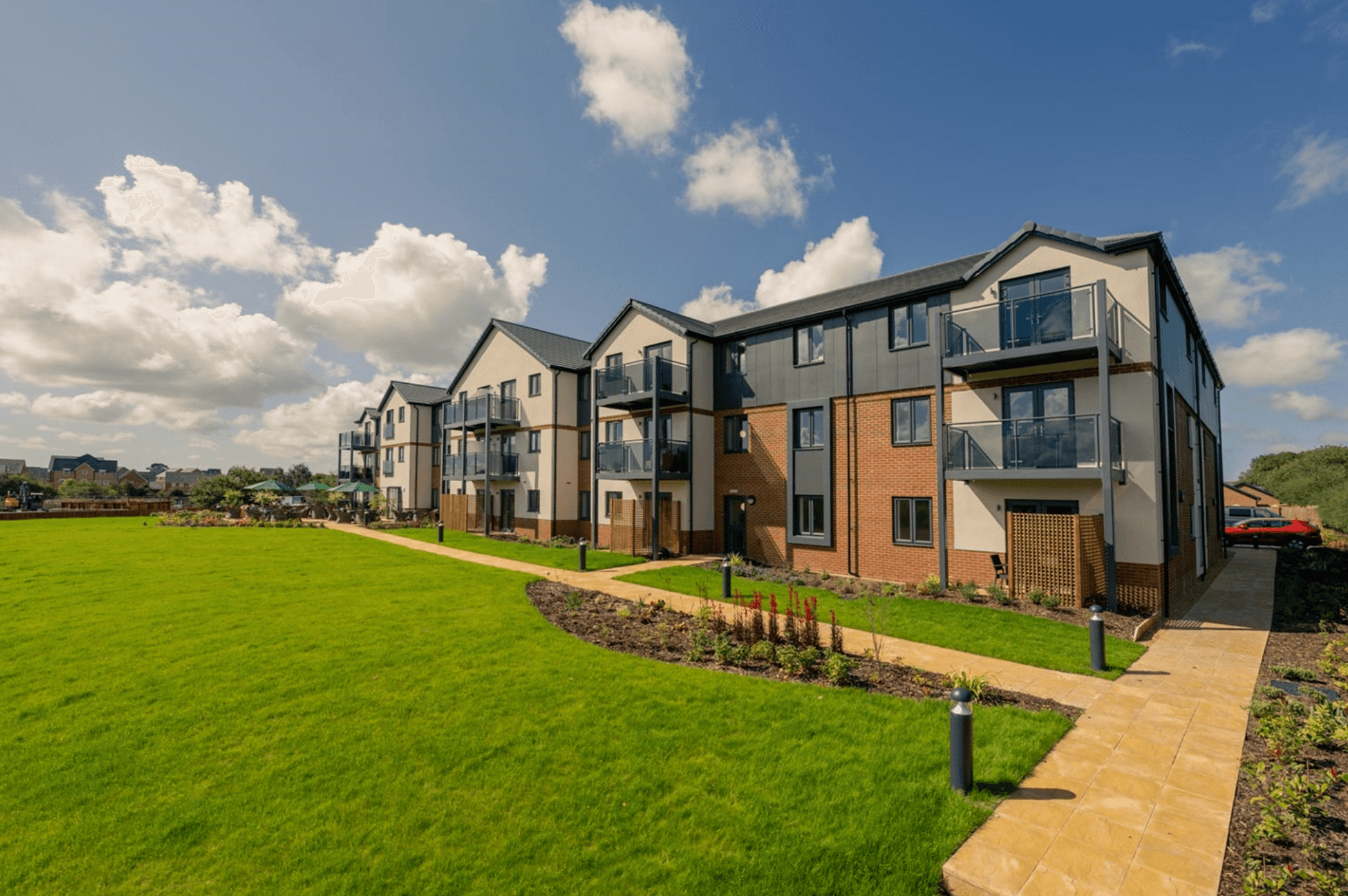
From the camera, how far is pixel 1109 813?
493cm

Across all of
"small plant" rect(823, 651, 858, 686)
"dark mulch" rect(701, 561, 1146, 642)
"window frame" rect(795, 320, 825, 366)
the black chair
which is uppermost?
"window frame" rect(795, 320, 825, 366)

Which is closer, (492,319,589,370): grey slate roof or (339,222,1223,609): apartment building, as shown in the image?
(339,222,1223,609): apartment building

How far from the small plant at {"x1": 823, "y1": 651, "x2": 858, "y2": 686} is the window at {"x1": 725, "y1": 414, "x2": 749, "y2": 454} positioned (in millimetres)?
12512

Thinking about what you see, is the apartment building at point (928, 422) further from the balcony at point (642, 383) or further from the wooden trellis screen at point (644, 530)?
the wooden trellis screen at point (644, 530)

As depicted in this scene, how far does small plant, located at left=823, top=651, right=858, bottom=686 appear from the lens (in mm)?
7660

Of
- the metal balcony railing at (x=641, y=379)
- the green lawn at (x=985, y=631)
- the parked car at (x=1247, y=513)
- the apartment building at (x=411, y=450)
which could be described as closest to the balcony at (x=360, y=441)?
the apartment building at (x=411, y=450)

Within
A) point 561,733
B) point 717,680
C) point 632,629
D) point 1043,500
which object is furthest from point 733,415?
point 561,733

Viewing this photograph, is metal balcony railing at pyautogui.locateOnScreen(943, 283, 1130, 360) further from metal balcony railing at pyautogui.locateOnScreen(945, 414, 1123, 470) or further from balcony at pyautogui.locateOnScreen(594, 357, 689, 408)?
balcony at pyautogui.locateOnScreen(594, 357, 689, 408)

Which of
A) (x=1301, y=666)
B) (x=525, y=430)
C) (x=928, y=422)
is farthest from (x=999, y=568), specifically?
(x=525, y=430)

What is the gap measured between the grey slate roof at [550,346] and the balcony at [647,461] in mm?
6786

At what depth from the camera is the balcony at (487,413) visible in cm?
2814

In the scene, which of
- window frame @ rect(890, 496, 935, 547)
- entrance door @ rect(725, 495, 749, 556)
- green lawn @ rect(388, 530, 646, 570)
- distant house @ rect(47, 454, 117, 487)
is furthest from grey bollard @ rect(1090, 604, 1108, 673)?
distant house @ rect(47, 454, 117, 487)

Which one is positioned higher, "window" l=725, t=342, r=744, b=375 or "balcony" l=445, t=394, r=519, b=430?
"window" l=725, t=342, r=744, b=375

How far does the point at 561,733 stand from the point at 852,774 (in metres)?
2.89
